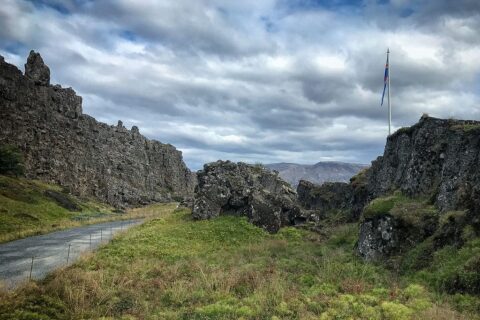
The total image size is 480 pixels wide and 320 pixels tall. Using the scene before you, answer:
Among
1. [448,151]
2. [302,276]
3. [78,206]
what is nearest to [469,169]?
[448,151]

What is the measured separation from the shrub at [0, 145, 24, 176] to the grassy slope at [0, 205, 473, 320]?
47367 millimetres

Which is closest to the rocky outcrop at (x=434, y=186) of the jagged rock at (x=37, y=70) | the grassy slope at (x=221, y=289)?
the grassy slope at (x=221, y=289)

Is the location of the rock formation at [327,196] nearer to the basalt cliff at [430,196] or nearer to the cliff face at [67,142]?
the basalt cliff at [430,196]

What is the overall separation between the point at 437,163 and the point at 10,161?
63142mm

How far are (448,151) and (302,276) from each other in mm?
14884

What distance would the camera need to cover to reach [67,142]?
9344 cm

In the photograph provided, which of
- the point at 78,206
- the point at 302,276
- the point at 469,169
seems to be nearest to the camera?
the point at 302,276

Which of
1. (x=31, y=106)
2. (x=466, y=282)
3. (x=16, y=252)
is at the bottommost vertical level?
(x=16, y=252)

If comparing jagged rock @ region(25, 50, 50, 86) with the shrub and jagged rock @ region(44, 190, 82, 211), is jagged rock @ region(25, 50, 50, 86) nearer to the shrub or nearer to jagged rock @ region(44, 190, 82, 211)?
the shrub

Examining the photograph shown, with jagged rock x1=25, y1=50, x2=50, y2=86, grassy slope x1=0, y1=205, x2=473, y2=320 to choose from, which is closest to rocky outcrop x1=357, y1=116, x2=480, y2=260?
grassy slope x1=0, y1=205, x2=473, y2=320

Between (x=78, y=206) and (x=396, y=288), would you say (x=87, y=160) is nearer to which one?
(x=78, y=206)

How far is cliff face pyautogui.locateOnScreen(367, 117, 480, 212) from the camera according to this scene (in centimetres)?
2327

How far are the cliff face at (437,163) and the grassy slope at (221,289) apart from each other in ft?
21.2

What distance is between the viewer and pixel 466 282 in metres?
16.2
